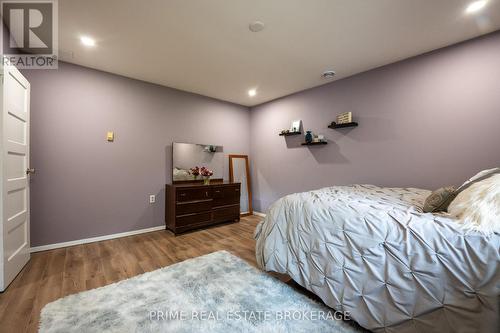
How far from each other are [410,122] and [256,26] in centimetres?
219

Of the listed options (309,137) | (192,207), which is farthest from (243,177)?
(309,137)

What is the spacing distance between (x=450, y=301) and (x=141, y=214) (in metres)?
3.59

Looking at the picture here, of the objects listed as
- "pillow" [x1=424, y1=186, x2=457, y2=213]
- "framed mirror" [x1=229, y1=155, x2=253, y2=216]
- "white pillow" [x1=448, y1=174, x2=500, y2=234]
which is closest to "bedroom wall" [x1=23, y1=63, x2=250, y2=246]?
"framed mirror" [x1=229, y1=155, x2=253, y2=216]

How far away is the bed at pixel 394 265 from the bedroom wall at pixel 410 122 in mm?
1018

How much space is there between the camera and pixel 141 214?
11.0 feet

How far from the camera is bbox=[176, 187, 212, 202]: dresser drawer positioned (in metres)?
3.25

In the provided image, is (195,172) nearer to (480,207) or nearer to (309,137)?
(309,137)

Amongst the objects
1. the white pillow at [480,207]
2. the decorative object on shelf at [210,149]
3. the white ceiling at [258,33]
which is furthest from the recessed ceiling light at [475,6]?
the decorative object on shelf at [210,149]

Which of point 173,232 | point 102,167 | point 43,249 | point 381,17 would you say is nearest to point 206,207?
point 173,232

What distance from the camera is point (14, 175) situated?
201 cm

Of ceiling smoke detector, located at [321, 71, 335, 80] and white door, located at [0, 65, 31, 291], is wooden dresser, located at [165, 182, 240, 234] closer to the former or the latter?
white door, located at [0, 65, 31, 291]

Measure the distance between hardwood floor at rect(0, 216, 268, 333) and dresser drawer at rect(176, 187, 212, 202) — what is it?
1.81 feet

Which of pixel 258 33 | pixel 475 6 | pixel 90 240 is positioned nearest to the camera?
pixel 475 6

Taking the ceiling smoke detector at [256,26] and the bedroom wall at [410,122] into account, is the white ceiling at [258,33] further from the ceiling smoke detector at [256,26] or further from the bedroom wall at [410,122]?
the bedroom wall at [410,122]
